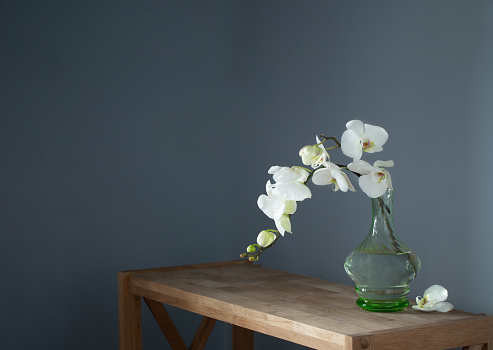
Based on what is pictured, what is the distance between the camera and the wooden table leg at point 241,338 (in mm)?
2596

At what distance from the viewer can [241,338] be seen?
8.52 feet

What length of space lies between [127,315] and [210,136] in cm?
108

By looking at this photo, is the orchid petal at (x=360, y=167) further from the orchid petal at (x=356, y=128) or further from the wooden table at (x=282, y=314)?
the wooden table at (x=282, y=314)

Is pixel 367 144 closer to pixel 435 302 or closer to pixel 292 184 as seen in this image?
pixel 292 184

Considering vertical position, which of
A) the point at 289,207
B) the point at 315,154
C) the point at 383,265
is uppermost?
the point at 315,154

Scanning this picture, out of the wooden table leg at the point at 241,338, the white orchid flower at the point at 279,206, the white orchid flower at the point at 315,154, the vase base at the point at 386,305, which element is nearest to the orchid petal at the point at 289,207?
the white orchid flower at the point at 279,206

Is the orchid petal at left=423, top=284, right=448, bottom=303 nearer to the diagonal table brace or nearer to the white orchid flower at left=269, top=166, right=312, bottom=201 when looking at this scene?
the white orchid flower at left=269, top=166, right=312, bottom=201

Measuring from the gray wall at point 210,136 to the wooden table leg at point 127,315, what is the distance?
477 mm

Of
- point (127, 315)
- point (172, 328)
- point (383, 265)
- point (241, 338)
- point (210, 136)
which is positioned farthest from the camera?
point (210, 136)

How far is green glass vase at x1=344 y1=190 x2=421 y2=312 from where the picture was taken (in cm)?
162

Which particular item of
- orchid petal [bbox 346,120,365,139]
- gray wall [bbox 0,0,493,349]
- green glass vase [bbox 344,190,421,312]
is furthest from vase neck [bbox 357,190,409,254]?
gray wall [bbox 0,0,493,349]

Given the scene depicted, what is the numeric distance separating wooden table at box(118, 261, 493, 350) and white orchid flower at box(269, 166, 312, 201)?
1.06 ft

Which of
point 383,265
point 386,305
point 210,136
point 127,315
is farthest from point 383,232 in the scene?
point 210,136

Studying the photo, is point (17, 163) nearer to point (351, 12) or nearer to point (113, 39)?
point (113, 39)
